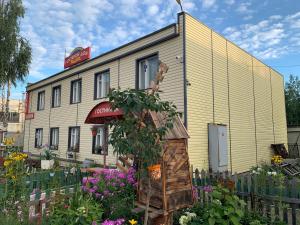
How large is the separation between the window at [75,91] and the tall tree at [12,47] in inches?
162

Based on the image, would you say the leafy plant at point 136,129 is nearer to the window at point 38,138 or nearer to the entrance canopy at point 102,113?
the entrance canopy at point 102,113

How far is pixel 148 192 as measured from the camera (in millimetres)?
4215

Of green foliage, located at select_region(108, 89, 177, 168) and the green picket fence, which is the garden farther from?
the green picket fence

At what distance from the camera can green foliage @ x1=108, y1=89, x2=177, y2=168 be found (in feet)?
12.0

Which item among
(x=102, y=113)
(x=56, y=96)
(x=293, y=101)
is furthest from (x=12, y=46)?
(x=293, y=101)

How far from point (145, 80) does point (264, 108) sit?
8529mm

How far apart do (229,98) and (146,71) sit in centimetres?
442

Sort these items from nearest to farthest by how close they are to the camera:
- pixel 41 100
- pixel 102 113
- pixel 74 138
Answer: pixel 102 113 < pixel 74 138 < pixel 41 100

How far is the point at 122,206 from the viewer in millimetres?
4855

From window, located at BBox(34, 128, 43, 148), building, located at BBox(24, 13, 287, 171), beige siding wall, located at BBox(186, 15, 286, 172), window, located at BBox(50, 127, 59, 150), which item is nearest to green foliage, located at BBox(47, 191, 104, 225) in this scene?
building, located at BBox(24, 13, 287, 171)

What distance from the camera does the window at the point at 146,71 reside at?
1195cm

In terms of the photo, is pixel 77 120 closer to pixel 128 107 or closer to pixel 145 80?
pixel 145 80

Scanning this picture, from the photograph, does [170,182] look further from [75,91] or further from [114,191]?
[75,91]

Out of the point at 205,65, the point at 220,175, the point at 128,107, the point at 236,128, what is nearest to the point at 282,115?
the point at 236,128
